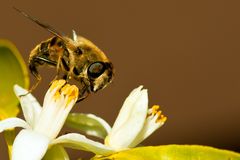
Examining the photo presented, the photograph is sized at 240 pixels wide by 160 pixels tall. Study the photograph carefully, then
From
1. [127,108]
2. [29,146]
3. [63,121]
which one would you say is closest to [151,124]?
[127,108]

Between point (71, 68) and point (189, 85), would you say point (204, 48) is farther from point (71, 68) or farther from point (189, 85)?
point (71, 68)

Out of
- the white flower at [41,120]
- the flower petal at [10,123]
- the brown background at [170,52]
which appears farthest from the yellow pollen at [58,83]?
the brown background at [170,52]

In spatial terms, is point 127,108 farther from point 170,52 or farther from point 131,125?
point 170,52

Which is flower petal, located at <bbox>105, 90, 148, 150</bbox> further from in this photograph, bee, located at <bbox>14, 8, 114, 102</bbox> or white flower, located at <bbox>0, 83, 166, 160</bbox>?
bee, located at <bbox>14, 8, 114, 102</bbox>

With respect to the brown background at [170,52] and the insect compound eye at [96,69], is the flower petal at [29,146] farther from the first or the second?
the brown background at [170,52]

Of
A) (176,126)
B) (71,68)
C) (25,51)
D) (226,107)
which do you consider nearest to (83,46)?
(71,68)
